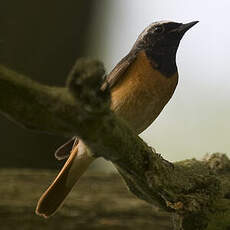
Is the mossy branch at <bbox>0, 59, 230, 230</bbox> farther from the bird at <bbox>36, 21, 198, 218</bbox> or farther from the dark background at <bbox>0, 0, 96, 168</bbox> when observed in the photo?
the dark background at <bbox>0, 0, 96, 168</bbox>

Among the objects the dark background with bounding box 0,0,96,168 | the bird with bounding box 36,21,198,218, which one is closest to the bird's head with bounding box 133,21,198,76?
the bird with bounding box 36,21,198,218

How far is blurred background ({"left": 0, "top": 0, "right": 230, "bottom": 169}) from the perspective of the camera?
2.63 metres

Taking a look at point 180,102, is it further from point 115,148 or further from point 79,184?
point 115,148

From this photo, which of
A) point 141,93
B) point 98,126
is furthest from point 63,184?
point 98,126

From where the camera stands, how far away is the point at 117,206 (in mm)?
3574

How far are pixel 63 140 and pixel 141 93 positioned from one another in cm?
170

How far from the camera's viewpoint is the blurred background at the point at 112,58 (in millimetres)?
2627

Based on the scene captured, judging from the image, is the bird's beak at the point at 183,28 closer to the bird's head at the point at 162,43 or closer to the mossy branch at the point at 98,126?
the bird's head at the point at 162,43

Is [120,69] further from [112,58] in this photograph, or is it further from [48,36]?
[48,36]

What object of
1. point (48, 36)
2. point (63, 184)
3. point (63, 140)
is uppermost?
point (48, 36)

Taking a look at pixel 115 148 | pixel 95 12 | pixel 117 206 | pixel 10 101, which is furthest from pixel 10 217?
pixel 10 101

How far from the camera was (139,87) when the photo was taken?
260 centimetres

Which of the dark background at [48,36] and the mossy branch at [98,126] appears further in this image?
the dark background at [48,36]

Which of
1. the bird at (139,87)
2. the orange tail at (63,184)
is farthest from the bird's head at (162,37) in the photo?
the orange tail at (63,184)
